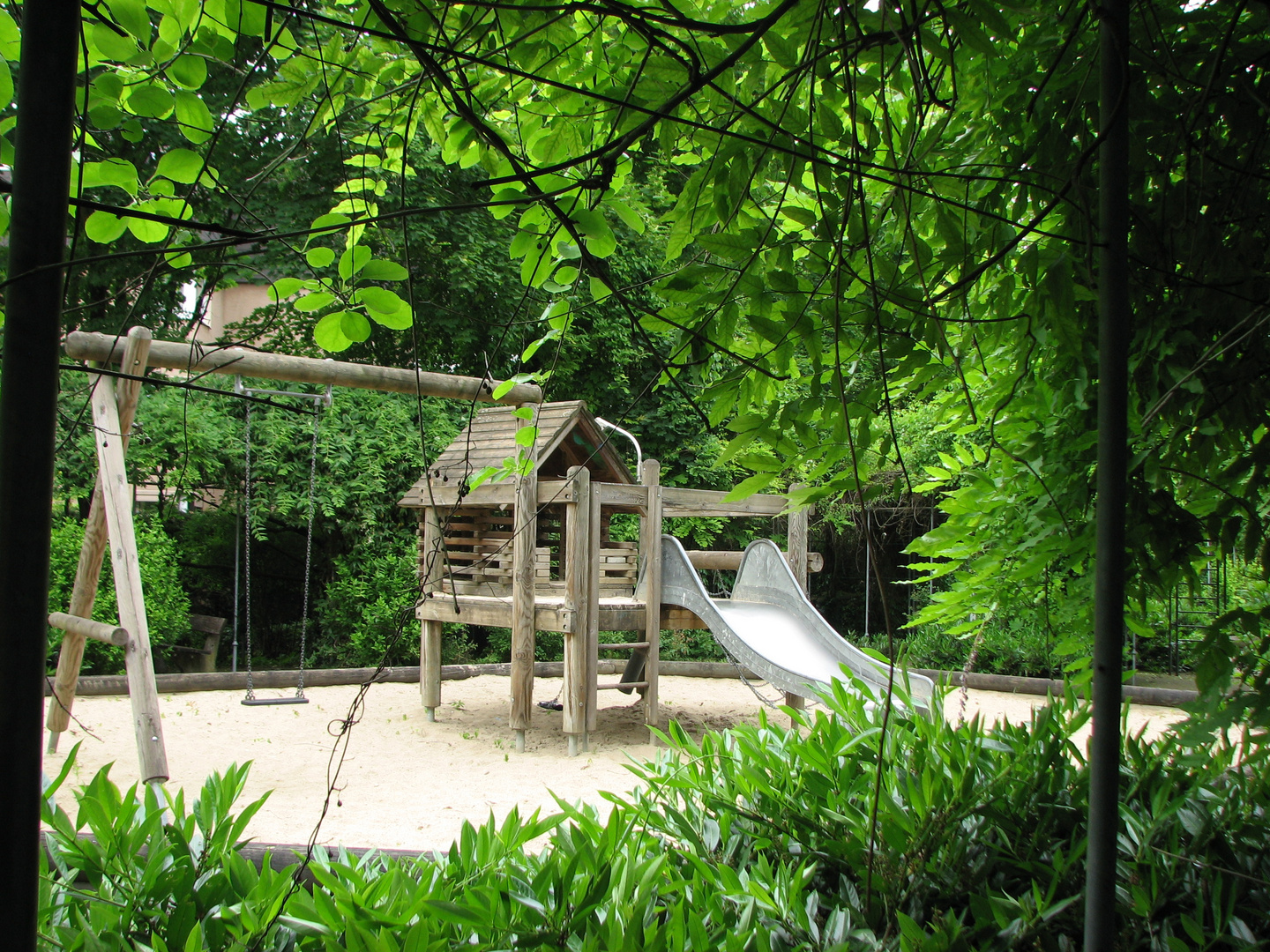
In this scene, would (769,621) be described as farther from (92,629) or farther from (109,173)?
(109,173)

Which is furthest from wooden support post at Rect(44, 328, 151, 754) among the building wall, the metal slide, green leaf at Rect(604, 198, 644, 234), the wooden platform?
the building wall

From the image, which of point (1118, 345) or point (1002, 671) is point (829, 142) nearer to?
point (1118, 345)

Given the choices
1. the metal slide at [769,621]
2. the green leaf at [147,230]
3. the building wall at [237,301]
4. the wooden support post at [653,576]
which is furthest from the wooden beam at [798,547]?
the building wall at [237,301]

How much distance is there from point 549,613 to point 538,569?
3.25ft

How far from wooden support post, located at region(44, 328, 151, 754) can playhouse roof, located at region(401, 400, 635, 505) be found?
236 centimetres

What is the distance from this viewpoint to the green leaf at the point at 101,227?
116 centimetres

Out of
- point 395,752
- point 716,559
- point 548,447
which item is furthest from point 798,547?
point 395,752

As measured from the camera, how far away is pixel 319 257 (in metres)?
1.25

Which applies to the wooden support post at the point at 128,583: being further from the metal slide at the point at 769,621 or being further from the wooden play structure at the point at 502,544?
the metal slide at the point at 769,621

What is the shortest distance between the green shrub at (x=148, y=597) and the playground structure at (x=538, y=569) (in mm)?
3295

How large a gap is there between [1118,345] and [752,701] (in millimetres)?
8995

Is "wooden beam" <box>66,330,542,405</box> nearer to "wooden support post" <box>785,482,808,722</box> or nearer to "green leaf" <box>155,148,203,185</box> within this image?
"wooden support post" <box>785,482,808,722</box>

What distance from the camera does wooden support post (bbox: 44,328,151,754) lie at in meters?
5.16

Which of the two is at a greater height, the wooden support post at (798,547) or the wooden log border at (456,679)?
the wooden support post at (798,547)
